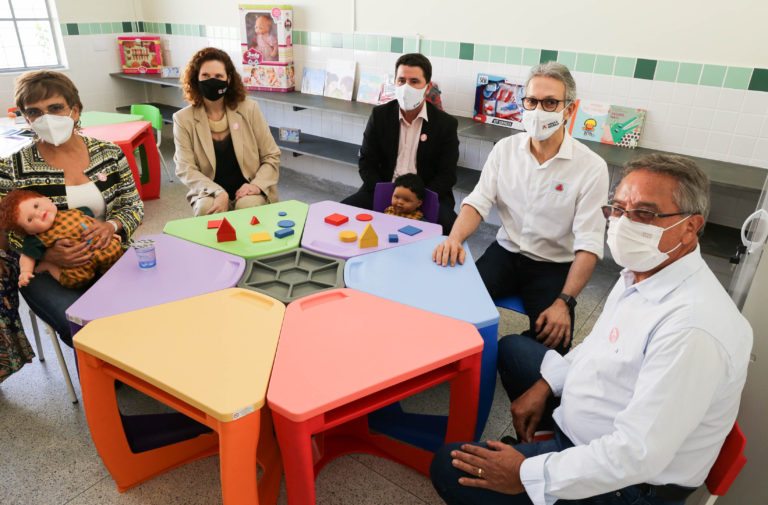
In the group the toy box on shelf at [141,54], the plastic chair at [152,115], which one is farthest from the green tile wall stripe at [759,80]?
the toy box on shelf at [141,54]

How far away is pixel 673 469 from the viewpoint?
1.25 metres

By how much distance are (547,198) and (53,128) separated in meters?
2.24

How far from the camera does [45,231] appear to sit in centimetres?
212

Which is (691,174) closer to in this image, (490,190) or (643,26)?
(490,190)

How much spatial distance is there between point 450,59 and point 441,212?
5.26ft

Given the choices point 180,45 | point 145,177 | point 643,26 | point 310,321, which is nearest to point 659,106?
point 643,26

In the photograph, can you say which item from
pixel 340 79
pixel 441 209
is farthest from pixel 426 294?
pixel 340 79

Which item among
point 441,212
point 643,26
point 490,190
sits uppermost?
point 643,26

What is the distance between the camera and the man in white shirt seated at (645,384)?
1159 millimetres

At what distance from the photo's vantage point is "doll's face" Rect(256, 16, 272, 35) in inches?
195

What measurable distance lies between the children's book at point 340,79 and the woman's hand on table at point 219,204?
212cm

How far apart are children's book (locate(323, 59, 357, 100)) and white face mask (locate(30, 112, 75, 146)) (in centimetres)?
286

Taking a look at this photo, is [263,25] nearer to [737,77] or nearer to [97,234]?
[97,234]

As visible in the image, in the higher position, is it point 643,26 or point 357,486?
point 643,26
